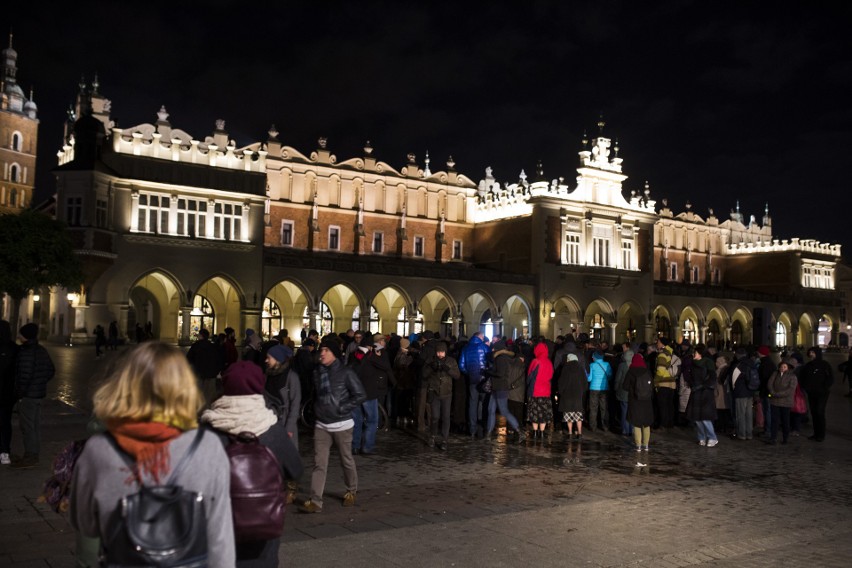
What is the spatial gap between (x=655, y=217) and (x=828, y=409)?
36.0m

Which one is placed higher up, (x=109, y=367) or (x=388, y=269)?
(x=388, y=269)

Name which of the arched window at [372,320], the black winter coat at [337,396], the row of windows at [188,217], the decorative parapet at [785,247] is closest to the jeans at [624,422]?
the black winter coat at [337,396]

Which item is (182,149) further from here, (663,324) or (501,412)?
(663,324)

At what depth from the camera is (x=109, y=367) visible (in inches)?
130

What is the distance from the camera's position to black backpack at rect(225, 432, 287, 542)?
11.4 feet

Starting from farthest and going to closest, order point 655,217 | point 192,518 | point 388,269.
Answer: point 655,217, point 388,269, point 192,518

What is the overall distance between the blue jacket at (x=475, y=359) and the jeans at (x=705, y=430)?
11.8 feet

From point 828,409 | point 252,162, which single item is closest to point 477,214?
point 252,162

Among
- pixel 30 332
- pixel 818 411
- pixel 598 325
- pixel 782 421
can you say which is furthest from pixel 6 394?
pixel 598 325

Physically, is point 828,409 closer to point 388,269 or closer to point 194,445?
point 194,445

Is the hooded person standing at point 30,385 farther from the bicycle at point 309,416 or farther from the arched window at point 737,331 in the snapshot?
the arched window at point 737,331

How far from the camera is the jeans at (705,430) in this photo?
42.5ft

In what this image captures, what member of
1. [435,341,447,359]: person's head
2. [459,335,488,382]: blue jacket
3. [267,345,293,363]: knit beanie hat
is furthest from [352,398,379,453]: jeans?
[267,345,293,363]: knit beanie hat

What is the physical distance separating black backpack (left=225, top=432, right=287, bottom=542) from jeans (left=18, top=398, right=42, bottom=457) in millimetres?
6865
